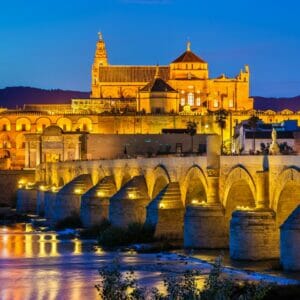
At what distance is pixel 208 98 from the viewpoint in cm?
10400

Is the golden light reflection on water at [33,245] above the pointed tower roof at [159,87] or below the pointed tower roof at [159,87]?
below

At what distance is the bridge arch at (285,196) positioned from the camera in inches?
1258

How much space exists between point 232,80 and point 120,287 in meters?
89.4

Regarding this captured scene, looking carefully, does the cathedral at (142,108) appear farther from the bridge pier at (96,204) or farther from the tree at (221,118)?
the bridge pier at (96,204)

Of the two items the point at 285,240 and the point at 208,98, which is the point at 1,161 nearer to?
the point at 208,98

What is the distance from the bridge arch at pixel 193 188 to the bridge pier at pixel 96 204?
9239mm

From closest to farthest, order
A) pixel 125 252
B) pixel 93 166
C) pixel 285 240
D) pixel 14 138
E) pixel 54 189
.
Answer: pixel 285 240
pixel 125 252
pixel 93 166
pixel 54 189
pixel 14 138

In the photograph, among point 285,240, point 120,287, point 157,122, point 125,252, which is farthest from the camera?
point 157,122

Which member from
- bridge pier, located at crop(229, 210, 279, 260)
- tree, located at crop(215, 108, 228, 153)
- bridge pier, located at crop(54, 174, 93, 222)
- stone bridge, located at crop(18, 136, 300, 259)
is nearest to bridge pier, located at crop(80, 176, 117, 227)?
stone bridge, located at crop(18, 136, 300, 259)

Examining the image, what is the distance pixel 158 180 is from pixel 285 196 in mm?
12936

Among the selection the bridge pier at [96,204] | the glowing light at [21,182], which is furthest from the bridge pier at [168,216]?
the glowing light at [21,182]

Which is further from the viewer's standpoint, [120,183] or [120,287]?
[120,183]

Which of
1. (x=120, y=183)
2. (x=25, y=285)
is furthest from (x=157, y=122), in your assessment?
(x=25, y=285)

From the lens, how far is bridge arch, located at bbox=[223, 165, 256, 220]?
3591 centimetres
